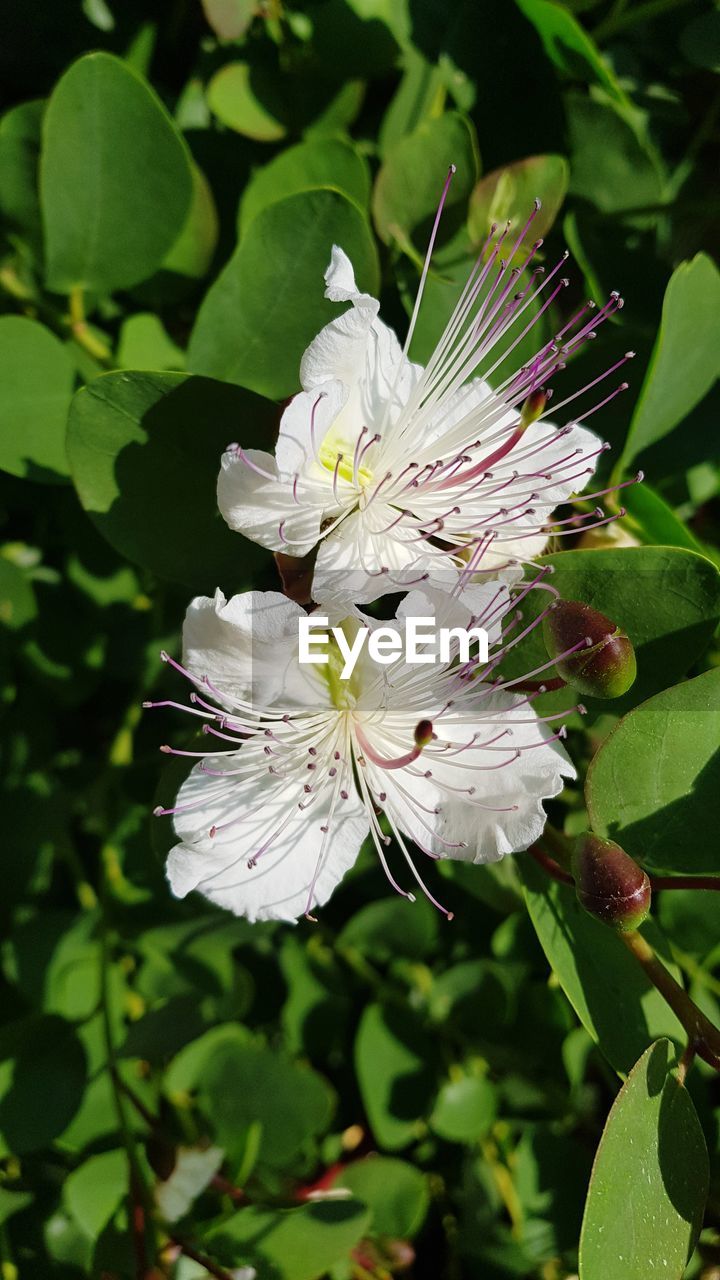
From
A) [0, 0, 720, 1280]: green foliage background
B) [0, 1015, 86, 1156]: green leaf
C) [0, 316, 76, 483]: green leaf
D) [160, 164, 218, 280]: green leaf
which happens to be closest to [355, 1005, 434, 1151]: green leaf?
[0, 0, 720, 1280]: green foliage background

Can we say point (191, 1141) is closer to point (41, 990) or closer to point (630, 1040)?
point (41, 990)

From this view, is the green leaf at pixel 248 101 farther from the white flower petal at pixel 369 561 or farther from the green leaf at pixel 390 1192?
the green leaf at pixel 390 1192

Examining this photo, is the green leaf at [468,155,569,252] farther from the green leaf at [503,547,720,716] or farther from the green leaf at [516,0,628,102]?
the green leaf at [503,547,720,716]

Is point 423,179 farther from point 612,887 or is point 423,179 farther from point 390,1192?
point 390,1192

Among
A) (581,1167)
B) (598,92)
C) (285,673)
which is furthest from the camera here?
(581,1167)

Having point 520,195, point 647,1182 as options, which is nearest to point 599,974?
point 647,1182

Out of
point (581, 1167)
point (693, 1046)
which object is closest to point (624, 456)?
point (693, 1046)
